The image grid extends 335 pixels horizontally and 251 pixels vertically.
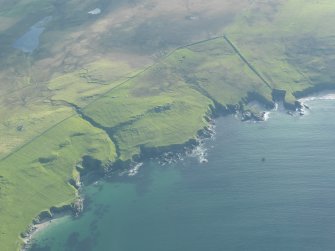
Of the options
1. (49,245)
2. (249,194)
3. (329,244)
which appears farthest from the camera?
(249,194)

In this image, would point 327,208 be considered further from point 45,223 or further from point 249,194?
point 45,223

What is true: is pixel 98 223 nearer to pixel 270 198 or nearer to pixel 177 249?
pixel 177 249

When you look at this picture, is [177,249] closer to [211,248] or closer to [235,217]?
[211,248]

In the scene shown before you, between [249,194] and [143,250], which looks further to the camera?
[249,194]

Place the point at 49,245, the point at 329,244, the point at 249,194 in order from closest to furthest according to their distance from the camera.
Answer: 1. the point at 329,244
2. the point at 49,245
3. the point at 249,194

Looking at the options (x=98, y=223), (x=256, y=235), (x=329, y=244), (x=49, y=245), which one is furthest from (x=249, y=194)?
(x=49, y=245)

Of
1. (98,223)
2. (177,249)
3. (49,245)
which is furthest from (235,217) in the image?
(49,245)

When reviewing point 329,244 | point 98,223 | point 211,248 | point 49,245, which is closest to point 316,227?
point 329,244

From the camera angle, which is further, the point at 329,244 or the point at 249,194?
the point at 249,194
